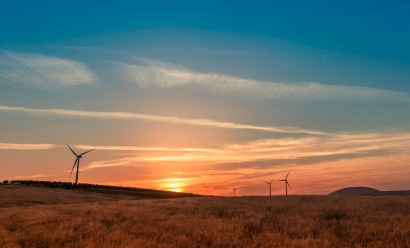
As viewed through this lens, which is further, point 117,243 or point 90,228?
point 90,228

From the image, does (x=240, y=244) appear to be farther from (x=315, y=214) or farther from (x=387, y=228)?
A: (x=315, y=214)

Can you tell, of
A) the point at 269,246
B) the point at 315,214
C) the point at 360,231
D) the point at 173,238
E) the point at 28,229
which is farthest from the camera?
the point at 315,214

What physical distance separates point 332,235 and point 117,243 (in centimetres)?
795

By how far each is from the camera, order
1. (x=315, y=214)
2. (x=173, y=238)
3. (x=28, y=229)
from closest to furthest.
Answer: (x=173, y=238)
(x=28, y=229)
(x=315, y=214)

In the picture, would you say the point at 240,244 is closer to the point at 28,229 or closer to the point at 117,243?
the point at 117,243

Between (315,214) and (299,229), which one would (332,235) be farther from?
(315,214)

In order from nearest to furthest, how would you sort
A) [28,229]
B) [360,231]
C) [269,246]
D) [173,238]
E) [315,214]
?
[269,246]
[173,238]
[360,231]
[28,229]
[315,214]

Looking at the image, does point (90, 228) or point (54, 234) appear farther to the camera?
point (90, 228)

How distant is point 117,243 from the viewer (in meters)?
13.2

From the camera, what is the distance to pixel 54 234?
14.9 m

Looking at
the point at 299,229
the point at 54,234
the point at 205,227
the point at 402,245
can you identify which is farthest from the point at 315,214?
the point at 54,234

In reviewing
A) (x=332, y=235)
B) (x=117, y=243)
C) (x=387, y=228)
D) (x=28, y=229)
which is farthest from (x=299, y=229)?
(x=28, y=229)

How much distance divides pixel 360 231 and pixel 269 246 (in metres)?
5.39

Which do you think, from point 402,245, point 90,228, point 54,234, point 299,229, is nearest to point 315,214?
point 299,229
